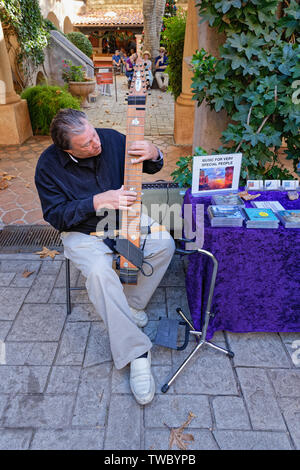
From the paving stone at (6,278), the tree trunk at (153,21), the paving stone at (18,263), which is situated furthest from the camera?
the tree trunk at (153,21)

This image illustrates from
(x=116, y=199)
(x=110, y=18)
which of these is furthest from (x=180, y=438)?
(x=110, y=18)

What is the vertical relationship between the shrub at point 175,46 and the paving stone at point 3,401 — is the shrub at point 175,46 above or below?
above

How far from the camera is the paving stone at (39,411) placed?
76.5 inches

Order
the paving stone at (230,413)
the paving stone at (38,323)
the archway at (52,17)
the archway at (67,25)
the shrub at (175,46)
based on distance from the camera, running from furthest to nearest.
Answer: the archway at (67,25) < the archway at (52,17) < the shrub at (175,46) < the paving stone at (38,323) < the paving stone at (230,413)

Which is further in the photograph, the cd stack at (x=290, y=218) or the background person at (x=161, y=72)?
the background person at (x=161, y=72)

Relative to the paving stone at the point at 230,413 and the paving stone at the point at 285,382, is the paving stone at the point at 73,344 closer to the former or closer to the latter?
the paving stone at the point at 230,413

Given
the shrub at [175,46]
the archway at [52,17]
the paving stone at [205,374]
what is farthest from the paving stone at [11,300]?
the archway at [52,17]

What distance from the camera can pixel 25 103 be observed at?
21.9 ft

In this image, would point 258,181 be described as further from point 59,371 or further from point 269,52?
point 59,371

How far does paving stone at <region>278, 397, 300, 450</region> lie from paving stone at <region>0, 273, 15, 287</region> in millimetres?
2393

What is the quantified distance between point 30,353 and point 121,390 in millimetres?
729

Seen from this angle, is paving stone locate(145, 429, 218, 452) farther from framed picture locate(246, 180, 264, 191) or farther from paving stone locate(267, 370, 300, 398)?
framed picture locate(246, 180, 264, 191)

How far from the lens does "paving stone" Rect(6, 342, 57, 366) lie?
2320 millimetres

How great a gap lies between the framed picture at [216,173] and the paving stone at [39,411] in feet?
5.46
